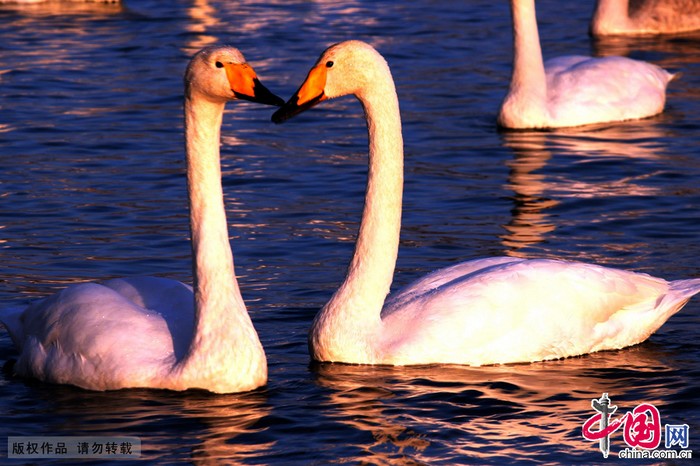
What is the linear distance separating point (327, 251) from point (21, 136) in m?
5.18

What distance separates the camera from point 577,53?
68.4ft

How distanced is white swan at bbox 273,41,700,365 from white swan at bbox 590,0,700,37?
13.1 meters

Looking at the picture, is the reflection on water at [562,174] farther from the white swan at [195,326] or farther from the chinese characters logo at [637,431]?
the white swan at [195,326]

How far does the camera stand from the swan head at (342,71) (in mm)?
8844

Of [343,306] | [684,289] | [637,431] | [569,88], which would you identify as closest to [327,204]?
[343,306]

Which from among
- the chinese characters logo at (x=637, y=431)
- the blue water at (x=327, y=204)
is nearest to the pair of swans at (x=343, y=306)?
the blue water at (x=327, y=204)

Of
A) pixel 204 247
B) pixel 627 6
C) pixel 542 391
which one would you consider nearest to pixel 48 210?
pixel 204 247

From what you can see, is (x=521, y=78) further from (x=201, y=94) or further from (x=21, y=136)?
(x=201, y=94)

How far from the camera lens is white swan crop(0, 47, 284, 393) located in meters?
8.15

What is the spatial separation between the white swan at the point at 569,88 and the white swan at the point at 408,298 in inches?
273

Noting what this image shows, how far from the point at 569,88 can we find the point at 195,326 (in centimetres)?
895

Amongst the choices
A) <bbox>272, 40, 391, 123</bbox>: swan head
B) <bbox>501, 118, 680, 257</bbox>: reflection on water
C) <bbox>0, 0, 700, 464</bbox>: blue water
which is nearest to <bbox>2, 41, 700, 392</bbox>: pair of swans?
<bbox>272, 40, 391, 123</bbox>: swan head

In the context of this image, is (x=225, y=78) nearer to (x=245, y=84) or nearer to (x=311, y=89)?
(x=245, y=84)

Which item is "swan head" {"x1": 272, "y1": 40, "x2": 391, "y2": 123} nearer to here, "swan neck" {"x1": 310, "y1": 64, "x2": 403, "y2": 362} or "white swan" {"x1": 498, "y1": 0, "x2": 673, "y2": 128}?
"swan neck" {"x1": 310, "y1": 64, "x2": 403, "y2": 362}
